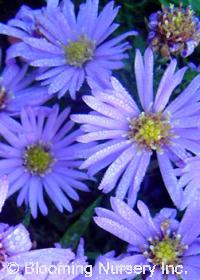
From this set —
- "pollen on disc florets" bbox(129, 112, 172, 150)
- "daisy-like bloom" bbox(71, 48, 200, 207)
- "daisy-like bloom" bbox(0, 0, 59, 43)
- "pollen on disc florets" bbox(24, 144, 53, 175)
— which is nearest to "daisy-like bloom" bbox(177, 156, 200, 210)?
"daisy-like bloom" bbox(71, 48, 200, 207)

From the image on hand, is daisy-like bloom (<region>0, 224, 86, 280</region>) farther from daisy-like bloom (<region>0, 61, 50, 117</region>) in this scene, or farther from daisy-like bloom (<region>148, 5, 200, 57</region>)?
daisy-like bloom (<region>148, 5, 200, 57</region>)

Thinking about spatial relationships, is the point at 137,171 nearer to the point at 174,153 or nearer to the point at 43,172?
the point at 174,153

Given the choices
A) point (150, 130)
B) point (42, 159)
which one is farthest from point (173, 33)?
point (42, 159)

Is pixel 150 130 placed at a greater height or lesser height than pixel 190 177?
greater

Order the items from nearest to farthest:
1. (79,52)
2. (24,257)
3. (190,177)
A: (24,257) < (190,177) < (79,52)

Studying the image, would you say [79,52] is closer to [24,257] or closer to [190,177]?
[190,177]

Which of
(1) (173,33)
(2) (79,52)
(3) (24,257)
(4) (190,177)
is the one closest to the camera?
(3) (24,257)

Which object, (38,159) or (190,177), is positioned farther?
(38,159)

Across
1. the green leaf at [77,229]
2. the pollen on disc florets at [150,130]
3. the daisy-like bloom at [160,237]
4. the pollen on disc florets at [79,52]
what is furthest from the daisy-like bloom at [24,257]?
the pollen on disc florets at [79,52]
